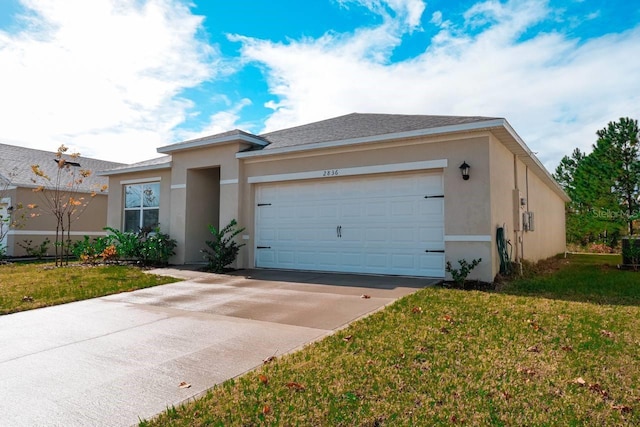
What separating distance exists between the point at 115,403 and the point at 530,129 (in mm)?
15344

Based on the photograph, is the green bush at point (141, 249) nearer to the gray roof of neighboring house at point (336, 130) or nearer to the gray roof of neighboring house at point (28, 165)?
the gray roof of neighboring house at point (336, 130)

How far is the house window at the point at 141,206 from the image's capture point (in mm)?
13453

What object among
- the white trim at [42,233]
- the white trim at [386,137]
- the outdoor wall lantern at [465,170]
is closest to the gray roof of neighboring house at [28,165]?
the white trim at [42,233]

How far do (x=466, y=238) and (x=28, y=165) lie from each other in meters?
18.8

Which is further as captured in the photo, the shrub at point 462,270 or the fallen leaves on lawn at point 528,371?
the shrub at point 462,270

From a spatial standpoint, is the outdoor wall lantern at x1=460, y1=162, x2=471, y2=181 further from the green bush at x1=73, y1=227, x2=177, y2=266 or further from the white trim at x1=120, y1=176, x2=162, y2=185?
the white trim at x1=120, y1=176, x2=162, y2=185

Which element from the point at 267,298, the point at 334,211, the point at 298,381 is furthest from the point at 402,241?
the point at 298,381

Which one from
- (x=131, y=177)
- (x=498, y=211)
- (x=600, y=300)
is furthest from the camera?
(x=131, y=177)

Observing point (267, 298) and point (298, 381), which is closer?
point (298, 381)

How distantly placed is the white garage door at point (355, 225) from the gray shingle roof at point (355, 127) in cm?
107

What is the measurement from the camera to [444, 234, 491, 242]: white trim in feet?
26.3

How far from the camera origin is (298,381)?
327 centimetres

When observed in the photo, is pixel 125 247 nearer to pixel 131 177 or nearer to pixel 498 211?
pixel 131 177

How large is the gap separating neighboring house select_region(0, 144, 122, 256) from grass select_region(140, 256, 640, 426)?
51.5 feet
